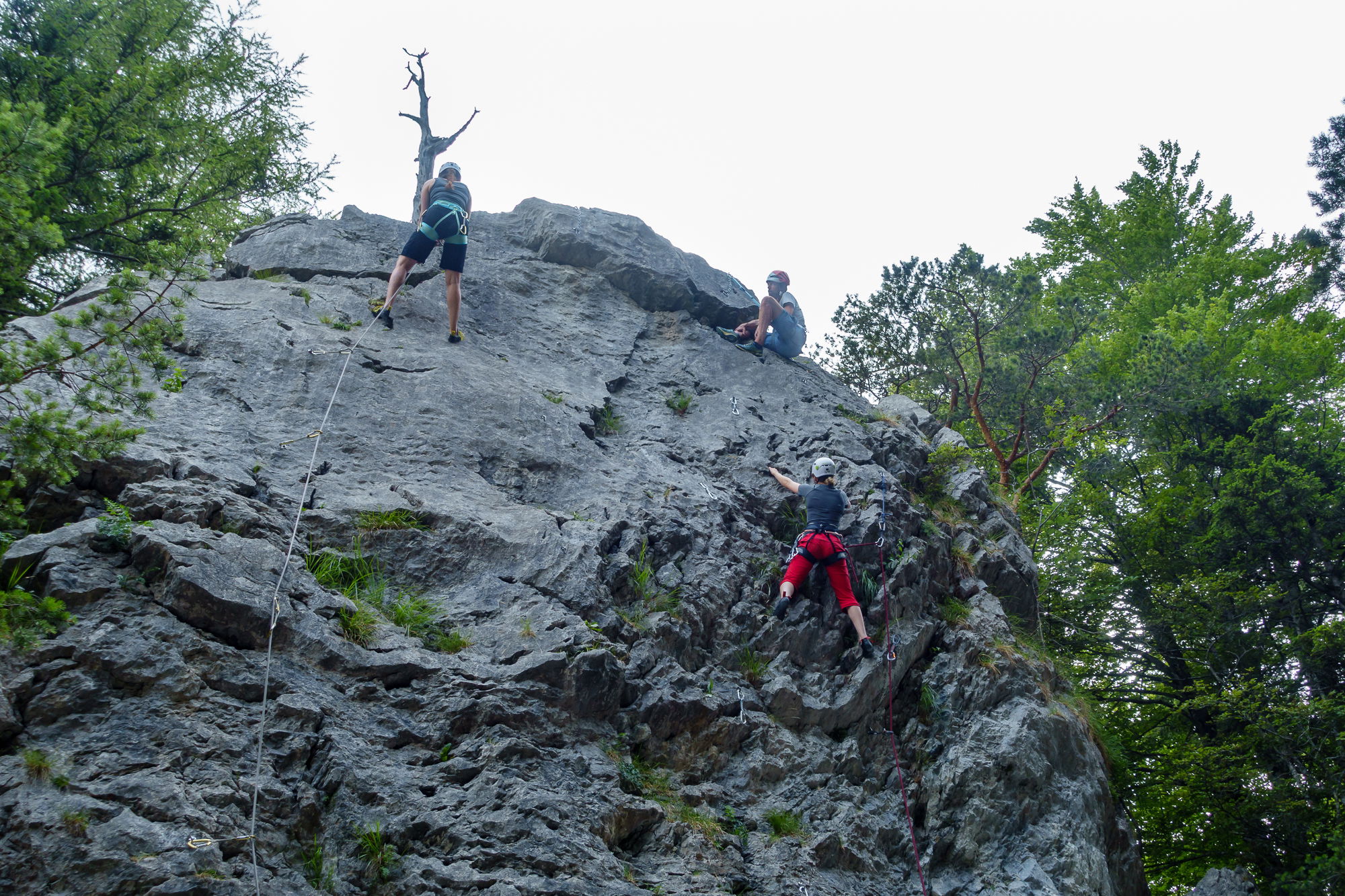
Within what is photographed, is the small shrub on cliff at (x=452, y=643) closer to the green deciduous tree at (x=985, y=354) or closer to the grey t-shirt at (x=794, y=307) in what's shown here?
the grey t-shirt at (x=794, y=307)

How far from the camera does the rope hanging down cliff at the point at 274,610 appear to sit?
4.40 m

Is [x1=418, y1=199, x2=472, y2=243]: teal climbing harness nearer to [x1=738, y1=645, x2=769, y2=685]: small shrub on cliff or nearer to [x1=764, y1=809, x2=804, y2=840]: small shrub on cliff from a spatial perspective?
[x1=738, y1=645, x2=769, y2=685]: small shrub on cliff

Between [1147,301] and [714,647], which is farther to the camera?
[1147,301]

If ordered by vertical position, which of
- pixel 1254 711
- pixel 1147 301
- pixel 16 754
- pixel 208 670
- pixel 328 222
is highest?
pixel 1147 301

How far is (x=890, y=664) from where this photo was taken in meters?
7.75

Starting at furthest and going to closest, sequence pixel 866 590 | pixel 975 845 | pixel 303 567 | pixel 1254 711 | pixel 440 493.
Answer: pixel 1254 711 → pixel 866 590 → pixel 440 493 → pixel 975 845 → pixel 303 567

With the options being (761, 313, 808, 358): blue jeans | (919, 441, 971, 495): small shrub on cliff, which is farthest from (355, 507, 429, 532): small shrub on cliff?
(919, 441, 971, 495): small shrub on cliff

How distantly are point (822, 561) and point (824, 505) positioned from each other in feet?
2.06

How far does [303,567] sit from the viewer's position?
6.17 m

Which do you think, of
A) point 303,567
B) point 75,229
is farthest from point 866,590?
point 75,229

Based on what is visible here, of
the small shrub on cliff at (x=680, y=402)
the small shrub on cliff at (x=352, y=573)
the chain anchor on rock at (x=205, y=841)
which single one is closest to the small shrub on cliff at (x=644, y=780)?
the small shrub on cliff at (x=352, y=573)

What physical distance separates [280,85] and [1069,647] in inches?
556

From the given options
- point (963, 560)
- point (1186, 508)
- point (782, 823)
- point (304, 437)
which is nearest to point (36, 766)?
point (304, 437)

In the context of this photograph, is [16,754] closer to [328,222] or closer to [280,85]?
[328,222]
